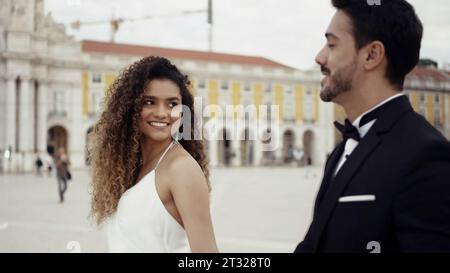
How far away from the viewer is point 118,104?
175 centimetres

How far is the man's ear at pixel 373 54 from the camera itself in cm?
108

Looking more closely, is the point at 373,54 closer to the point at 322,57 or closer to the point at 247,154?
the point at 322,57

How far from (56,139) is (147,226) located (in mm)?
31846

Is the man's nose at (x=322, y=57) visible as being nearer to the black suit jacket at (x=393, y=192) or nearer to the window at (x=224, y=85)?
the black suit jacket at (x=393, y=192)

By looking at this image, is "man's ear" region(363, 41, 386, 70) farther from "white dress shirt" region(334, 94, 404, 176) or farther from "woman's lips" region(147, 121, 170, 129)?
"woman's lips" region(147, 121, 170, 129)

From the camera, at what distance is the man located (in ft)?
3.12

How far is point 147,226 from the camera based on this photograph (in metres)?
1.51

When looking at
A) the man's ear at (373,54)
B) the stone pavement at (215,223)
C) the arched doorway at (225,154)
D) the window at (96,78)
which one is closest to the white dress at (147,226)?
the stone pavement at (215,223)

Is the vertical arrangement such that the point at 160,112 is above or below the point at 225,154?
above

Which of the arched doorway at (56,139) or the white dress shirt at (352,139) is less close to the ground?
the white dress shirt at (352,139)

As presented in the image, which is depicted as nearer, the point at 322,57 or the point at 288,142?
the point at 322,57

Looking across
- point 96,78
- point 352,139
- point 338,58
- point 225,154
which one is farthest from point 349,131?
point 96,78

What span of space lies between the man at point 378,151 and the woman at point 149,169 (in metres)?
0.36

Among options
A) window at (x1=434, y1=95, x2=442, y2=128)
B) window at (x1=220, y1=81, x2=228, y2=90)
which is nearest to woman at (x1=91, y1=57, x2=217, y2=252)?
window at (x1=434, y1=95, x2=442, y2=128)
